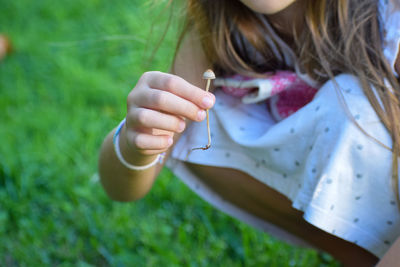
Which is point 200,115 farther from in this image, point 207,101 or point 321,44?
point 321,44

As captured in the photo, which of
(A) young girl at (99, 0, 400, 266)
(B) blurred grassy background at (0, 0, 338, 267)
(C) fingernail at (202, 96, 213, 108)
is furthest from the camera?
(B) blurred grassy background at (0, 0, 338, 267)

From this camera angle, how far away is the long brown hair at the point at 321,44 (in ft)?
2.91

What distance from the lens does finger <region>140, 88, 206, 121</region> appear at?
70 centimetres

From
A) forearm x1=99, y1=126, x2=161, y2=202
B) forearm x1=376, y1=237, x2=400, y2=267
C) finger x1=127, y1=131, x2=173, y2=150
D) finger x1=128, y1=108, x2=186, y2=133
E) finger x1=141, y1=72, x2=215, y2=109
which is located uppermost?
finger x1=141, y1=72, x2=215, y2=109

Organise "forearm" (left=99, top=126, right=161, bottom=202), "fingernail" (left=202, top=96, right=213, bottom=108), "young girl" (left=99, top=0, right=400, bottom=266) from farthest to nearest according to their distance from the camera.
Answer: "forearm" (left=99, top=126, right=161, bottom=202), "young girl" (left=99, top=0, right=400, bottom=266), "fingernail" (left=202, top=96, right=213, bottom=108)

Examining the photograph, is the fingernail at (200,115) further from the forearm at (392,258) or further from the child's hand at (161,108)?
the forearm at (392,258)

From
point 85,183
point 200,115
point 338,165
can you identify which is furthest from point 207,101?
point 85,183

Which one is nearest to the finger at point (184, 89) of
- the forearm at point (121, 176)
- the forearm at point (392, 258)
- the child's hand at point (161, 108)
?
the child's hand at point (161, 108)

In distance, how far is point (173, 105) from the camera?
71 cm

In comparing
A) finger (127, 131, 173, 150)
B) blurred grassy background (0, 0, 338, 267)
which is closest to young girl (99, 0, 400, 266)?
finger (127, 131, 173, 150)

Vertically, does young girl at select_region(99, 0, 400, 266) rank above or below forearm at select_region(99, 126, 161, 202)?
above

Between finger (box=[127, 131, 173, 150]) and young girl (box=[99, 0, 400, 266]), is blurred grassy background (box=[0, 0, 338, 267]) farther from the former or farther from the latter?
finger (box=[127, 131, 173, 150])

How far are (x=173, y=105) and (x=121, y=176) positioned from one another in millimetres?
367

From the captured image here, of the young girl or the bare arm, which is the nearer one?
the bare arm
